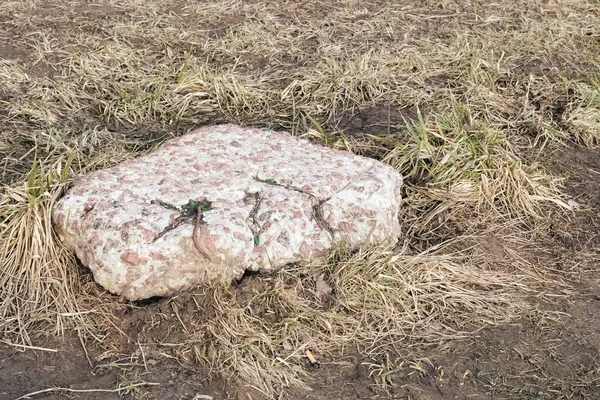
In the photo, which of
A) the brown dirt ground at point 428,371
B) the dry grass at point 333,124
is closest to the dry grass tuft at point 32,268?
the dry grass at point 333,124

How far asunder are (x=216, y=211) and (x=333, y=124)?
57.8 inches

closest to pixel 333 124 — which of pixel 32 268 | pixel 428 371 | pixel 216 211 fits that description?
pixel 216 211

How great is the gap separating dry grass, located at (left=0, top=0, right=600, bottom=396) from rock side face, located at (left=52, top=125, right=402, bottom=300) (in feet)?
0.36

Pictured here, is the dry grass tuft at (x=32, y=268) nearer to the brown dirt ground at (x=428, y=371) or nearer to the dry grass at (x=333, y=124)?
the dry grass at (x=333, y=124)

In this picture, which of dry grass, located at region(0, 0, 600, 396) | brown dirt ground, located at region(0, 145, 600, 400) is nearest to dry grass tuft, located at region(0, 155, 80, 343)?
dry grass, located at region(0, 0, 600, 396)

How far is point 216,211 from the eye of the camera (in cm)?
318

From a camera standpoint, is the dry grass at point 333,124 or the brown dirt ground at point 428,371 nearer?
the brown dirt ground at point 428,371

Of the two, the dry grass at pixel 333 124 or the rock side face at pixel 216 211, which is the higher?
the rock side face at pixel 216 211

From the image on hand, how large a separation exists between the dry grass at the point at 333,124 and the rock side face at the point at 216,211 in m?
0.11

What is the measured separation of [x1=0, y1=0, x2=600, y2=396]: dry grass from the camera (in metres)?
3.08

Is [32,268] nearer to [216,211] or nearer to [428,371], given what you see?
[216,211]

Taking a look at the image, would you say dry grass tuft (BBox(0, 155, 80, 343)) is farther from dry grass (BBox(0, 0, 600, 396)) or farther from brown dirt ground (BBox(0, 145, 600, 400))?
brown dirt ground (BBox(0, 145, 600, 400))

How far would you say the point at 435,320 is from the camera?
3197 millimetres

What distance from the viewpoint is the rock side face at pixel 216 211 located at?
120 inches
